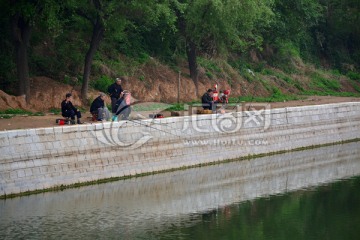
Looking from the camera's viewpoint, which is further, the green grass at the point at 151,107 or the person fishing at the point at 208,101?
Answer: the green grass at the point at 151,107

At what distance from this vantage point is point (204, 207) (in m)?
23.9

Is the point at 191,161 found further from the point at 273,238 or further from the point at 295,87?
the point at 295,87

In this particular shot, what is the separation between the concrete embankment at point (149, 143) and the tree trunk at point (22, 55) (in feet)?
22.8

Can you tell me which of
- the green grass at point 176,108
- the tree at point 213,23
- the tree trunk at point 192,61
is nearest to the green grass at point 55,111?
the green grass at point 176,108

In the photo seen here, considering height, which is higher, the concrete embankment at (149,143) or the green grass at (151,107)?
the green grass at (151,107)

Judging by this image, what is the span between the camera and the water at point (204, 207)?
20484mm

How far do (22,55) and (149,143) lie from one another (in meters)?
7.71

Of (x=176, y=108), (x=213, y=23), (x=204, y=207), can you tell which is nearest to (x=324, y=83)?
(x=213, y=23)

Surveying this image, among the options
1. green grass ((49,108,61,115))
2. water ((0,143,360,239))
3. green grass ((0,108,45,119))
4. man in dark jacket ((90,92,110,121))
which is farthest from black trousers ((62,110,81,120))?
green grass ((49,108,61,115))

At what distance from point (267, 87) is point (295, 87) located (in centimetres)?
290

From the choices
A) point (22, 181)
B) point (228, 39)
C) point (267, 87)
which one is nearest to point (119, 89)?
point (22, 181)

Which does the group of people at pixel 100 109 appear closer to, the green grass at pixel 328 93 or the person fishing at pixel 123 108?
the person fishing at pixel 123 108

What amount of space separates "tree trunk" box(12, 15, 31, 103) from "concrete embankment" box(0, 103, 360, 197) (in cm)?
694

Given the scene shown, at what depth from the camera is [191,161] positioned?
96.0 feet
